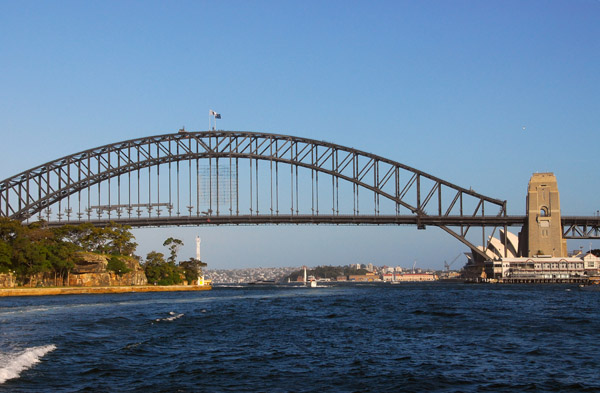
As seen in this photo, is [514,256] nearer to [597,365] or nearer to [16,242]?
[16,242]

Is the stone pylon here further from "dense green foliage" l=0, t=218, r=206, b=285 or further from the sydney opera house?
"dense green foliage" l=0, t=218, r=206, b=285

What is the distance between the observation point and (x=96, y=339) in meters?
30.9

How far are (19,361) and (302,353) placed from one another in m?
10.5

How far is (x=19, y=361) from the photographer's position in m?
23.2

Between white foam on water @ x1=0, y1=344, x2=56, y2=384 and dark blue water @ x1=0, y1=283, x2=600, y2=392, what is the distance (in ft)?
0.11

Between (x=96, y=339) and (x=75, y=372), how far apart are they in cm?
924

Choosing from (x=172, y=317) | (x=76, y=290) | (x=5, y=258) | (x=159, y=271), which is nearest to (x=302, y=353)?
(x=172, y=317)

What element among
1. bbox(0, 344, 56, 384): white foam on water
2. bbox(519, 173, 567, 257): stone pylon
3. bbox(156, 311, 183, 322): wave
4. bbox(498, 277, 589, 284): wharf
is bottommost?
bbox(498, 277, 589, 284): wharf

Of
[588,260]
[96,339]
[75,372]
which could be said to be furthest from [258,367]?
[588,260]

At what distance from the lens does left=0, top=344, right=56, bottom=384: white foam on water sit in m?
21.0

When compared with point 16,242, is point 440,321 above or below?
below

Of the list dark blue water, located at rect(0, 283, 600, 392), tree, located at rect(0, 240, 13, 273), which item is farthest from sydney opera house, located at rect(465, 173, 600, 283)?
dark blue water, located at rect(0, 283, 600, 392)

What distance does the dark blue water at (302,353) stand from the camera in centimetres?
2014

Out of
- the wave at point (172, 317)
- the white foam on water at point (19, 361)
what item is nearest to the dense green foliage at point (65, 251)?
the wave at point (172, 317)
